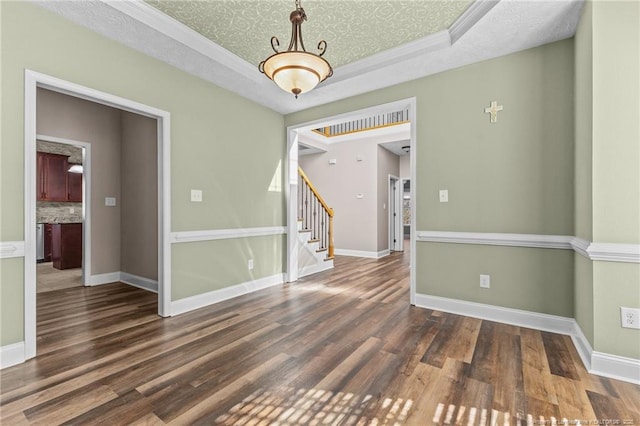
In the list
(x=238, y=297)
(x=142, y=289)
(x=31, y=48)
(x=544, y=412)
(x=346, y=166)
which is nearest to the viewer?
(x=544, y=412)

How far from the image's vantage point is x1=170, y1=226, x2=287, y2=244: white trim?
319 centimetres

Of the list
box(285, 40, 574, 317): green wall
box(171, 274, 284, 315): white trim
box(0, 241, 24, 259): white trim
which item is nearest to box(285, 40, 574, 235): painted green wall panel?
box(285, 40, 574, 317): green wall

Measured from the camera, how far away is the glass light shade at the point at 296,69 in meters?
1.92

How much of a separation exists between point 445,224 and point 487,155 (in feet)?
2.73

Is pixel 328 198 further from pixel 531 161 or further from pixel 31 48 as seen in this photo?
pixel 31 48

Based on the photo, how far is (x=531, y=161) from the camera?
2.78m

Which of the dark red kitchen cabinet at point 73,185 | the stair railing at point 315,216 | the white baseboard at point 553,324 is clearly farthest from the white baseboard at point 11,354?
the dark red kitchen cabinet at point 73,185

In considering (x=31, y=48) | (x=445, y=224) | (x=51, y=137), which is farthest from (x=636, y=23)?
(x=51, y=137)

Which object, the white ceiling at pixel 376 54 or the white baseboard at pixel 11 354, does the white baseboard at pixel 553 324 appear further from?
the white baseboard at pixel 11 354

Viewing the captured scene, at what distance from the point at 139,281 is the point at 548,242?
5.13 m

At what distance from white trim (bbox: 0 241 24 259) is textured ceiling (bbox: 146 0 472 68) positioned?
83.7 inches

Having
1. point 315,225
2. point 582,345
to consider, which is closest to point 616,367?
point 582,345

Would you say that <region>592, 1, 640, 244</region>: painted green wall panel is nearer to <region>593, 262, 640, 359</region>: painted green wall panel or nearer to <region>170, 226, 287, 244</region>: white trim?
<region>593, 262, 640, 359</region>: painted green wall panel

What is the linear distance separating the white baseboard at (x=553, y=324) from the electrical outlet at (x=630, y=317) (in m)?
0.22
